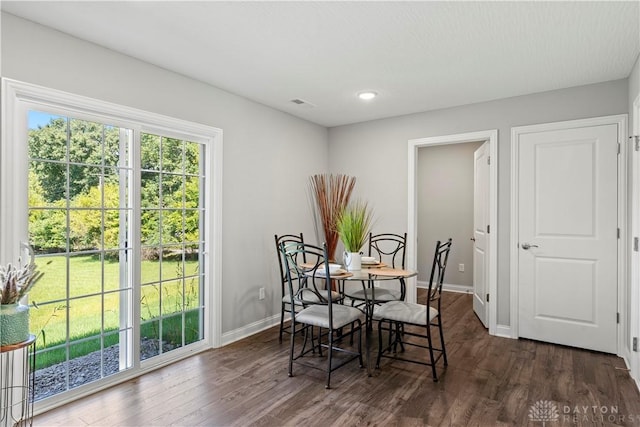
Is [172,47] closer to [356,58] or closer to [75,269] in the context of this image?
[356,58]

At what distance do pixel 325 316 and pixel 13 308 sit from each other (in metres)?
1.89

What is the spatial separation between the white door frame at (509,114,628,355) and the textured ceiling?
36cm

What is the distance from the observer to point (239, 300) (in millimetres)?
3699

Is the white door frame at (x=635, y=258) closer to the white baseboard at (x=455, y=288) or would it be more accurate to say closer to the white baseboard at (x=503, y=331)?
the white baseboard at (x=503, y=331)

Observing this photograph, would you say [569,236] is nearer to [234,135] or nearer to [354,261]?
[354,261]

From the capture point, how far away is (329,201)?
483 cm

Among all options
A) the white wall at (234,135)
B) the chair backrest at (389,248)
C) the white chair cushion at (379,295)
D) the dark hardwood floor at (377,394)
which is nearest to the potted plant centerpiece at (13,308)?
the dark hardwood floor at (377,394)

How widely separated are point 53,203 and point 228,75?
1675 millimetres

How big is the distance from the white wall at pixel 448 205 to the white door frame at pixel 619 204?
2017 mm

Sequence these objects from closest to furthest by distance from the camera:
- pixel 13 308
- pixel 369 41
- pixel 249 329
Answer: pixel 13 308
pixel 369 41
pixel 249 329

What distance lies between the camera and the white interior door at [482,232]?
3.98 metres

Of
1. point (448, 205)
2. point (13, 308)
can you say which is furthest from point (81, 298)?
point (448, 205)

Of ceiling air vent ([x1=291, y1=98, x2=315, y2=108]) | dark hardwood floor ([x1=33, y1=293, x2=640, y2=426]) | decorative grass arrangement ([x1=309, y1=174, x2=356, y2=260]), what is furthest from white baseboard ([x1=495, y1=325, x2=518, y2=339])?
ceiling air vent ([x1=291, y1=98, x2=315, y2=108])

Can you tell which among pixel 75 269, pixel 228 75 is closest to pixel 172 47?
pixel 228 75
